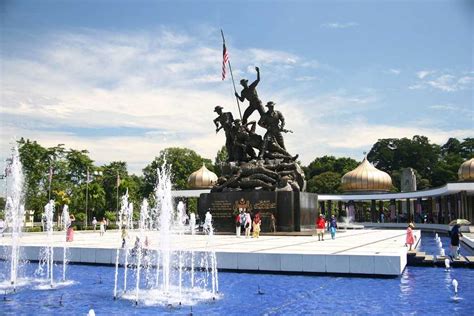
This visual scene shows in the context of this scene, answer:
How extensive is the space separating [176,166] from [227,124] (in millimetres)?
41510

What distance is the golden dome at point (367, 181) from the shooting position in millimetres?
48719

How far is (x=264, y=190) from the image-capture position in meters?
24.5

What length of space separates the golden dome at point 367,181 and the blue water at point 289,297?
35348mm

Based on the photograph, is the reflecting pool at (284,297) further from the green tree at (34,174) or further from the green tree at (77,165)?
the green tree at (77,165)

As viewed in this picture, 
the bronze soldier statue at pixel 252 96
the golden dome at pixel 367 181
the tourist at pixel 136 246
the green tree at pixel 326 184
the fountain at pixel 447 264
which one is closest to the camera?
the fountain at pixel 447 264

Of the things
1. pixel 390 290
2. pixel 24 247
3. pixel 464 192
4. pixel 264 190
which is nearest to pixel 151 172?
pixel 464 192

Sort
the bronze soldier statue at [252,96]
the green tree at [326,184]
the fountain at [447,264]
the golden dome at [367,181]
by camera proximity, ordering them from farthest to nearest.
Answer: the green tree at [326,184]
the golden dome at [367,181]
the bronze soldier statue at [252,96]
the fountain at [447,264]

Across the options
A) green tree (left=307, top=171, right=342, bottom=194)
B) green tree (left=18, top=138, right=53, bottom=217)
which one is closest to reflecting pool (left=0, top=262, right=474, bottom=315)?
green tree (left=18, top=138, right=53, bottom=217)

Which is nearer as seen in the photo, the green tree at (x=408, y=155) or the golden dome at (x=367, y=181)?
the golden dome at (x=367, y=181)

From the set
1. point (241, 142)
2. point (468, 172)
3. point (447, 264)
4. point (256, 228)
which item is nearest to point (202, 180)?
point (468, 172)

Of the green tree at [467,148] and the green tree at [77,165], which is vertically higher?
the green tree at [467,148]

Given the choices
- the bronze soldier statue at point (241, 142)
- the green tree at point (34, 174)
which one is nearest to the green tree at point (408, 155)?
the green tree at point (34, 174)

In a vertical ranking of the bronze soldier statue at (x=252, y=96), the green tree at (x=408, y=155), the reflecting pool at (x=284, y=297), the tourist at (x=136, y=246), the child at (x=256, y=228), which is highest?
the green tree at (x=408, y=155)

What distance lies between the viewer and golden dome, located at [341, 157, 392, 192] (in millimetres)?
48719
